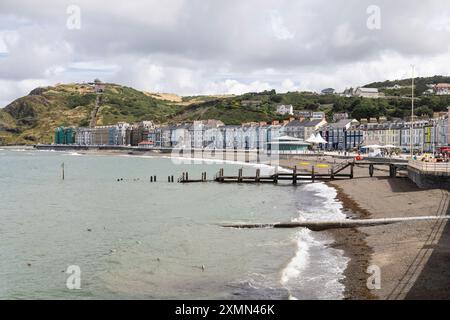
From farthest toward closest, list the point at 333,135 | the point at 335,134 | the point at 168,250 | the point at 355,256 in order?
1. the point at 333,135
2. the point at 335,134
3. the point at 168,250
4. the point at 355,256

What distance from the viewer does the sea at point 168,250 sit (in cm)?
1980

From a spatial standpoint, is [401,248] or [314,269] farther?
[401,248]

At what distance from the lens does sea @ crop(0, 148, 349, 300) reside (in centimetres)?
1980

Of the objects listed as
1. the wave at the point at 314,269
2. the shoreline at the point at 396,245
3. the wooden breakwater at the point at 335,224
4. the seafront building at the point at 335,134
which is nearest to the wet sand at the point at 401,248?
the shoreline at the point at 396,245

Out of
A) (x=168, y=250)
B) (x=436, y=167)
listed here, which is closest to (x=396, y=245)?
(x=168, y=250)

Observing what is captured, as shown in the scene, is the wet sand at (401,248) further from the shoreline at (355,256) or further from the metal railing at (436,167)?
the metal railing at (436,167)

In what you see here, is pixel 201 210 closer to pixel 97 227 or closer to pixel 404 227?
pixel 97 227

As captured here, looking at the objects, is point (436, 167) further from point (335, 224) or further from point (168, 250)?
point (168, 250)

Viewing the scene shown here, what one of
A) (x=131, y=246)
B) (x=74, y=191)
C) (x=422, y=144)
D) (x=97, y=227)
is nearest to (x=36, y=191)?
(x=74, y=191)

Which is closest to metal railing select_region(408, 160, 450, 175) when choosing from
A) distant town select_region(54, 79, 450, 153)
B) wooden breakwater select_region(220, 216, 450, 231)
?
wooden breakwater select_region(220, 216, 450, 231)

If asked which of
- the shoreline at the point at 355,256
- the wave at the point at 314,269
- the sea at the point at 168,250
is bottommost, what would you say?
the sea at the point at 168,250

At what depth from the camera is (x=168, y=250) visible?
1049 inches

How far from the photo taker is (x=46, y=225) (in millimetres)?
35875
